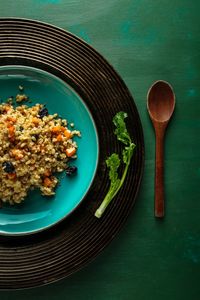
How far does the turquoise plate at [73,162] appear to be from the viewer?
1.96m

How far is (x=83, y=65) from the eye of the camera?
6.39 feet

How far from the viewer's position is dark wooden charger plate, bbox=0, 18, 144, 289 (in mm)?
1930

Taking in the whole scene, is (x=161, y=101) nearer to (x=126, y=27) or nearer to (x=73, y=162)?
(x=126, y=27)

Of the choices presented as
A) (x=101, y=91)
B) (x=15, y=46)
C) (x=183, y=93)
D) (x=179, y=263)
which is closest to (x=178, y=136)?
(x=183, y=93)

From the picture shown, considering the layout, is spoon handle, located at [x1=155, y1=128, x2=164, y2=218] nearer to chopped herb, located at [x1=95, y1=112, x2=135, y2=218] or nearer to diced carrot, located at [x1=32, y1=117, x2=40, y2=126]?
chopped herb, located at [x1=95, y1=112, x2=135, y2=218]

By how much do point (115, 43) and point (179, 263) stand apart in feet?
3.19

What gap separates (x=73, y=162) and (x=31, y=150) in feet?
0.64

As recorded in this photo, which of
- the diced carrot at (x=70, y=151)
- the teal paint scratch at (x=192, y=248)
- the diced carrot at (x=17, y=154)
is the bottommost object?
the teal paint scratch at (x=192, y=248)

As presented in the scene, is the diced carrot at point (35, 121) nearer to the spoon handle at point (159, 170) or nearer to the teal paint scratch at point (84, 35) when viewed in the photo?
the teal paint scratch at point (84, 35)

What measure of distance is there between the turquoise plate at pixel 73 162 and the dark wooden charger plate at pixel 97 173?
0.03 m

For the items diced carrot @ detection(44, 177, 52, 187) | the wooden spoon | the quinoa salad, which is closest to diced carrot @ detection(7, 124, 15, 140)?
the quinoa salad

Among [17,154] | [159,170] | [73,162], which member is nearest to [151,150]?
[159,170]

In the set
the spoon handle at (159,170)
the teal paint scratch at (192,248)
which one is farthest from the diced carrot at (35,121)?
the teal paint scratch at (192,248)

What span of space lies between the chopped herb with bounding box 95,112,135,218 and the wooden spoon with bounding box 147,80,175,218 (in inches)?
5.3
